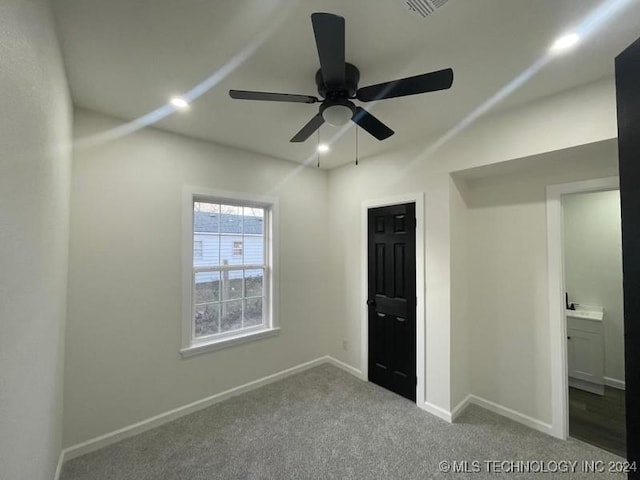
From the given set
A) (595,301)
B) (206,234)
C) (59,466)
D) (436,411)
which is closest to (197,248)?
(206,234)

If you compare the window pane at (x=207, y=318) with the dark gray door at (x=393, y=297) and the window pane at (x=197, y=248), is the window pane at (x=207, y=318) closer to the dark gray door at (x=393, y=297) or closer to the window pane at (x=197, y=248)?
the window pane at (x=197, y=248)

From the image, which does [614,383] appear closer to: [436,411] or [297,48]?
[436,411]

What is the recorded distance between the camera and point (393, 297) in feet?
10.0

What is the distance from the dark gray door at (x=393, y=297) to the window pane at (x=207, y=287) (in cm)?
173

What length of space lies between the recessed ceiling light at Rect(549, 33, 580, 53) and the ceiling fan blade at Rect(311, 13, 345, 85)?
120cm

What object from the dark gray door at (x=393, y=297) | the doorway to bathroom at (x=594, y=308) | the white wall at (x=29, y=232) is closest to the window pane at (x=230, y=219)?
the white wall at (x=29, y=232)

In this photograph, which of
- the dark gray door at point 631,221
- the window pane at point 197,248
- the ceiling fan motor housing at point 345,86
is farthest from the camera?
the window pane at point 197,248

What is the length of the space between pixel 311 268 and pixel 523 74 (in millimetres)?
2764

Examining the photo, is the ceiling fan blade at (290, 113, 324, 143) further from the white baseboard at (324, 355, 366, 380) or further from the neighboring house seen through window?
the white baseboard at (324, 355, 366, 380)

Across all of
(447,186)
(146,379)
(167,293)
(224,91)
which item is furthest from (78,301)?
(447,186)

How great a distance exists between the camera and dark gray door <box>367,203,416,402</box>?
Answer: 2883 mm

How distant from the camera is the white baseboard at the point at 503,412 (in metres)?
2.37

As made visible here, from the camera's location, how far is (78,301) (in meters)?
2.12

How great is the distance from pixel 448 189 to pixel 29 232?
2852 millimetres
